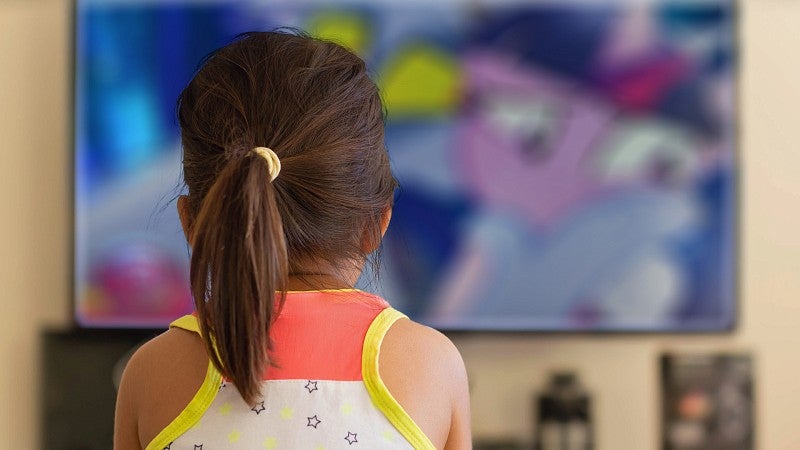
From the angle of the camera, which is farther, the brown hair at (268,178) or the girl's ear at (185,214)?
the girl's ear at (185,214)

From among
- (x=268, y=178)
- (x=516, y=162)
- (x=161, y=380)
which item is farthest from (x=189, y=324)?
(x=516, y=162)

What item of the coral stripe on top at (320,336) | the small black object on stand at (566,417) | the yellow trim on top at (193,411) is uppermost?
the coral stripe on top at (320,336)

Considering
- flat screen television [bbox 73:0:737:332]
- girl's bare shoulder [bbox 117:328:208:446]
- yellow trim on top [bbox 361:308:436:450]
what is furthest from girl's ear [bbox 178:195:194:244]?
flat screen television [bbox 73:0:737:332]

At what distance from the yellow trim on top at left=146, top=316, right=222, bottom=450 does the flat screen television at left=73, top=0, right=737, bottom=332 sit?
4.27 ft

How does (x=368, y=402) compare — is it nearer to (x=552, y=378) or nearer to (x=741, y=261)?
(x=552, y=378)

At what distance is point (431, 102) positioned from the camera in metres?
2.15

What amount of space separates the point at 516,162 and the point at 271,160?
4.51ft

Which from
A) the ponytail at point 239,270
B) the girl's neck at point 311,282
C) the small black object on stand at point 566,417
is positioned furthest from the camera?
the small black object on stand at point 566,417

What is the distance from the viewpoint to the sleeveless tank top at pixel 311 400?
0.81 meters

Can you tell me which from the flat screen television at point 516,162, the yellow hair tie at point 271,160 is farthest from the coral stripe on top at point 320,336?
the flat screen television at point 516,162

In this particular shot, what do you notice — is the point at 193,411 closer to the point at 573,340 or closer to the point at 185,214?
the point at 185,214

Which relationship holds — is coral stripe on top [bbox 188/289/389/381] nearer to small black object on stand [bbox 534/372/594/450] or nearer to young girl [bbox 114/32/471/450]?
young girl [bbox 114/32/471/450]

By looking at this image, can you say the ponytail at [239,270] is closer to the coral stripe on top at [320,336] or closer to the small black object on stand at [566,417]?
the coral stripe on top at [320,336]

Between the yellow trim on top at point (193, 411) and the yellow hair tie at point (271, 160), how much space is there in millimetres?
178
